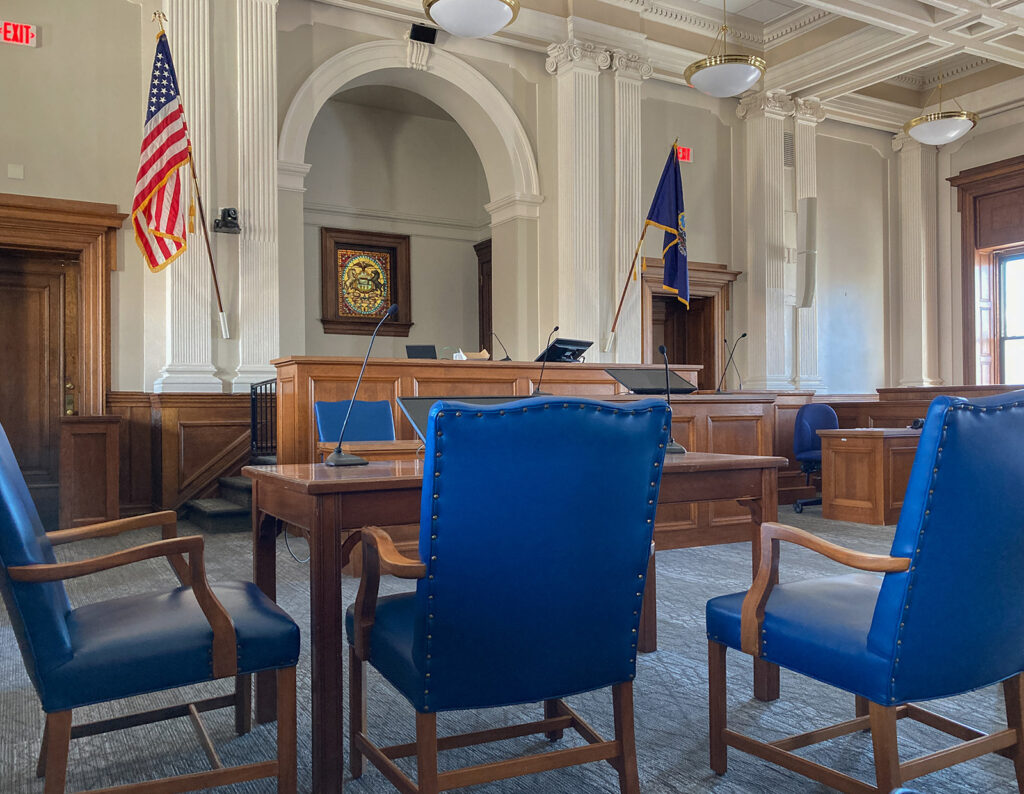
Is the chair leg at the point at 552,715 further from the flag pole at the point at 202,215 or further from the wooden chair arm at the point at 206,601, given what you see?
the flag pole at the point at 202,215

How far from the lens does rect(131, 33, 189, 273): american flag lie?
6.04 m

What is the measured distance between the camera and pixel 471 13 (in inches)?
235

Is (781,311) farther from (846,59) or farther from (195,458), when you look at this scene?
(195,458)

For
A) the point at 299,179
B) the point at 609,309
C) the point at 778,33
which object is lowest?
the point at 609,309

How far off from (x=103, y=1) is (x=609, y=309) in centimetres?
514

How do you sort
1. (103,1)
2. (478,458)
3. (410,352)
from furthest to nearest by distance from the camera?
1. (103,1)
2. (410,352)
3. (478,458)

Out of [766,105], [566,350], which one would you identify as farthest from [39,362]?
[766,105]

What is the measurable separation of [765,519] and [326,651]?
1449 millimetres

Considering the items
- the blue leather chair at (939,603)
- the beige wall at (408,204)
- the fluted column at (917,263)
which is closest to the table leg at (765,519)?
the blue leather chair at (939,603)

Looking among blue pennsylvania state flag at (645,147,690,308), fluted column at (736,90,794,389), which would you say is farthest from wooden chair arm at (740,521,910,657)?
fluted column at (736,90,794,389)

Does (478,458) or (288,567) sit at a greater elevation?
(478,458)

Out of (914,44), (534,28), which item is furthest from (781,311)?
(534,28)

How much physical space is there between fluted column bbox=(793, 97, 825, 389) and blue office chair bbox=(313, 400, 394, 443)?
625 cm

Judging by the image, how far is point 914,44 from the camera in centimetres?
816
